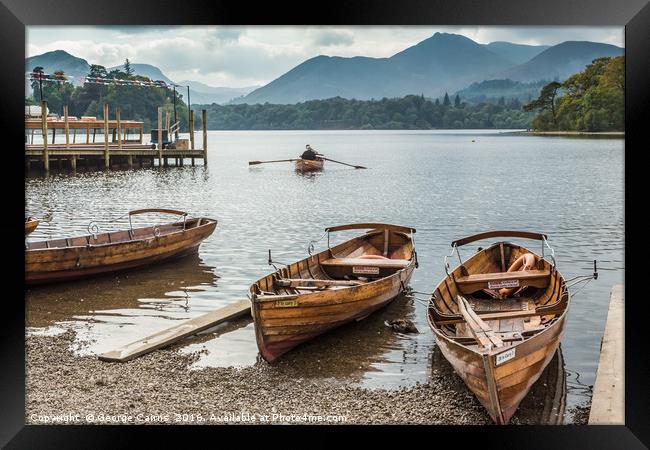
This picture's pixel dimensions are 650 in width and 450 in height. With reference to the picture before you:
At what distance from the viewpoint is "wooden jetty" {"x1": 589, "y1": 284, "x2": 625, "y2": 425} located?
18.8 ft

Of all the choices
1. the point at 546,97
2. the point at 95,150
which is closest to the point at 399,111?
the point at 546,97

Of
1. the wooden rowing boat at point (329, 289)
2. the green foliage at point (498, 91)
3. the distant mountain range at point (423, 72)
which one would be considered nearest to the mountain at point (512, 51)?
the distant mountain range at point (423, 72)

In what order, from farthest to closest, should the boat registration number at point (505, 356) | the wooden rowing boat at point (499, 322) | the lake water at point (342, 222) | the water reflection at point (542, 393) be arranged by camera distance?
1. the lake water at point (342, 222)
2. the water reflection at point (542, 393)
3. the wooden rowing boat at point (499, 322)
4. the boat registration number at point (505, 356)

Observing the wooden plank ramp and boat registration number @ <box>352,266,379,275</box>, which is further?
boat registration number @ <box>352,266,379,275</box>

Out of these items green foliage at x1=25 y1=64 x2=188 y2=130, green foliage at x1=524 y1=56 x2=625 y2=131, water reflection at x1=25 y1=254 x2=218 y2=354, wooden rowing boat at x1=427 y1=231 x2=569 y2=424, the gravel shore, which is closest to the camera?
wooden rowing boat at x1=427 y1=231 x2=569 y2=424

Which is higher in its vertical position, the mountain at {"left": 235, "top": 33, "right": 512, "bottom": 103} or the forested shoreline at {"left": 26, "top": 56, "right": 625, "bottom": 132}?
the mountain at {"left": 235, "top": 33, "right": 512, "bottom": 103}

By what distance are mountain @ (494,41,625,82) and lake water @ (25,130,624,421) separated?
246 centimetres

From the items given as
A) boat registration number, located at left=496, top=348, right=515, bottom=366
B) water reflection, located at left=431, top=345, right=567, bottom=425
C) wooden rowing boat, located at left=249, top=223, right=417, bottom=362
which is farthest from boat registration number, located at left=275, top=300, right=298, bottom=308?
boat registration number, located at left=496, top=348, right=515, bottom=366

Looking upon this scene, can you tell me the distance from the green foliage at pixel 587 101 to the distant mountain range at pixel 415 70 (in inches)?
14.7

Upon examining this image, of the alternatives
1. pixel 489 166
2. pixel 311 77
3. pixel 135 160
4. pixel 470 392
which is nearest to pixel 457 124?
pixel 311 77

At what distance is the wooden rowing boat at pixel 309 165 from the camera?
93.9ft

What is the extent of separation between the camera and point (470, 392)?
21.3 feet

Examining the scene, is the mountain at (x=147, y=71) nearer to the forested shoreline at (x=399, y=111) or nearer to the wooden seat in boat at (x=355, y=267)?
the forested shoreline at (x=399, y=111)

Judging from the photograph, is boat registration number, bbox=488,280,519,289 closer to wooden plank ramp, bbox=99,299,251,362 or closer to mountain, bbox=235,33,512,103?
wooden plank ramp, bbox=99,299,251,362
